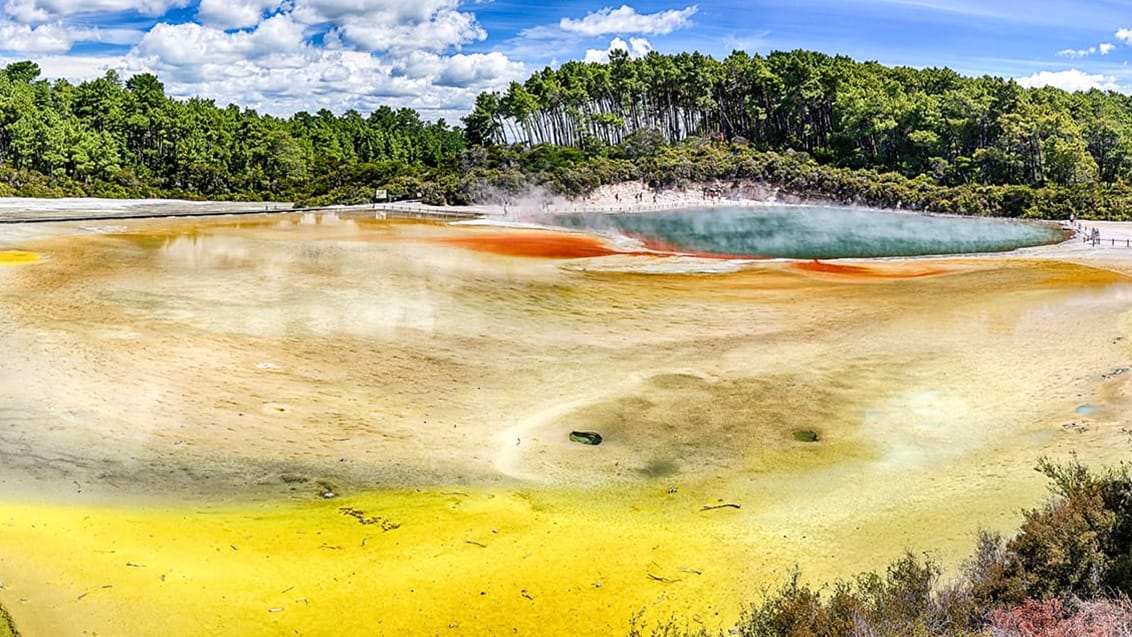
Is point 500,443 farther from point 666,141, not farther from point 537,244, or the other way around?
point 666,141

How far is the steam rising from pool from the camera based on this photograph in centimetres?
5031

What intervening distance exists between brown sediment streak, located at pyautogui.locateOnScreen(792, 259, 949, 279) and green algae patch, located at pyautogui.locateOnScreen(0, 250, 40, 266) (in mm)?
35871

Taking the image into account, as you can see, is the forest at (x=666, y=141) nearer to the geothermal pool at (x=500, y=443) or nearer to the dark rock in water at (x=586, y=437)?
the geothermal pool at (x=500, y=443)

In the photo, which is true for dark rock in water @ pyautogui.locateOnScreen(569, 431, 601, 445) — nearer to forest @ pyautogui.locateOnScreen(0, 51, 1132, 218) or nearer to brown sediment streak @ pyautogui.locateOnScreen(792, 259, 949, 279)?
brown sediment streak @ pyautogui.locateOnScreen(792, 259, 949, 279)

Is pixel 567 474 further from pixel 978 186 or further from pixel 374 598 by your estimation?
pixel 978 186

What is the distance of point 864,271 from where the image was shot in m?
40.8

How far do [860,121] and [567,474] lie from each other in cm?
8895

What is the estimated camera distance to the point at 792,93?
344 feet

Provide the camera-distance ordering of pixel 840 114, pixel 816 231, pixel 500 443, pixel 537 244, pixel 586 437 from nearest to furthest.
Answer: pixel 500 443, pixel 586 437, pixel 537 244, pixel 816 231, pixel 840 114

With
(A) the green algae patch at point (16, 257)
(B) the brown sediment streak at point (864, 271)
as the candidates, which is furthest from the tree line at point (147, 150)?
(B) the brown sediment streak at point (864, 271)

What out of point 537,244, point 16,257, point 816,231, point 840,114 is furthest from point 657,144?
point 16,257

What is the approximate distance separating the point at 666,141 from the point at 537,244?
64500 millimetres

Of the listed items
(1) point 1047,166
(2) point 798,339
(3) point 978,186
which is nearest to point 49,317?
(2) point 798,339

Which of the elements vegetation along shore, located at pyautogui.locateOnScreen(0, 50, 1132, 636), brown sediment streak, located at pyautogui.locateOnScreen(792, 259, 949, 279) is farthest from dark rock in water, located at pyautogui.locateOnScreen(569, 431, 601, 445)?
vegetation along shore, located at pyautogui.locateOnScreen(0, 50, 1132, 636)
